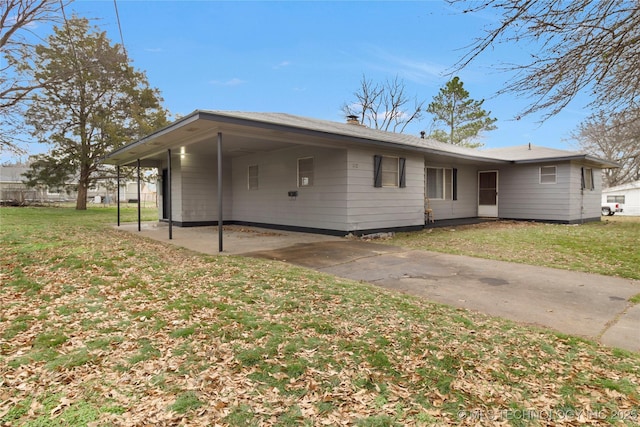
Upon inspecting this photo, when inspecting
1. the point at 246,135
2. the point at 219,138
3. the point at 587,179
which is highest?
the point at 246,135

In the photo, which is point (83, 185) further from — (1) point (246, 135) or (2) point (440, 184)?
(2) point (440, 184)

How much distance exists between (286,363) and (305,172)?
8513 mm

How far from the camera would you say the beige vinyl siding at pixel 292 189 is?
385 inches

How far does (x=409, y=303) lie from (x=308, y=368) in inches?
69.3

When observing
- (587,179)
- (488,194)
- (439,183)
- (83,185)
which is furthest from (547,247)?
(83,185)

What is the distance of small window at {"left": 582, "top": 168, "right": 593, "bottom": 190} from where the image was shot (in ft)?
47.6

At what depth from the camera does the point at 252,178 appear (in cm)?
1298

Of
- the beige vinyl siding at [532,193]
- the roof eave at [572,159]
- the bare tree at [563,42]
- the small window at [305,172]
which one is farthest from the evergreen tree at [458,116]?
the bare tree at [563,42]

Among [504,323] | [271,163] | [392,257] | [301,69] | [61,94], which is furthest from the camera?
[301,69]

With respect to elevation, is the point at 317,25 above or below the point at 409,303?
above

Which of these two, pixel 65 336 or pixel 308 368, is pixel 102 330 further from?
pixel 308 368

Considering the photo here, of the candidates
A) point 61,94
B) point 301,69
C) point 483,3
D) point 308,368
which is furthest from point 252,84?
point 308,368

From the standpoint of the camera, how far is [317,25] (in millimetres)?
12109

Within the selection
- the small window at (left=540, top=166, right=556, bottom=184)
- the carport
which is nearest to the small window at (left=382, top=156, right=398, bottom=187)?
the carport
